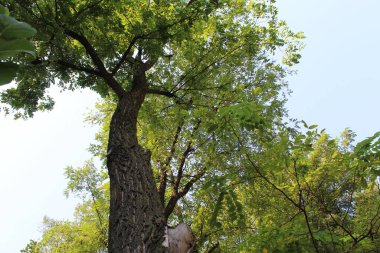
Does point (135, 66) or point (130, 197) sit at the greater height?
point (135, 66)

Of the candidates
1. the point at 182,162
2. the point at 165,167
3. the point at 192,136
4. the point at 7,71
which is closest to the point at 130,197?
the point at 7,71

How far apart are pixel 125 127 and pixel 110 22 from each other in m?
2.58

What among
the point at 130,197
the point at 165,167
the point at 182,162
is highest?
the point at 182,162

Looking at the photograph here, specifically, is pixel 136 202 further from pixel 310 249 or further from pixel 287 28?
pixel 287 28

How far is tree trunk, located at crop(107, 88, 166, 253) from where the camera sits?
3764 millimetres

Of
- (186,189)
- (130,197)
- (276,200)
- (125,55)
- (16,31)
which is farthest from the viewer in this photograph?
(186,189)

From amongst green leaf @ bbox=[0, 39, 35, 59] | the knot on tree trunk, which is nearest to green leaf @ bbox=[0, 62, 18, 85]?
green leaf @ bbox=[0, 39, 35, 59]

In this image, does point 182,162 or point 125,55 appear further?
point 182,162

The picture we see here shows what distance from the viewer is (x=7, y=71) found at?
27.0 inches

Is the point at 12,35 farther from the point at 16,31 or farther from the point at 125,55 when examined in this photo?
the point at 125,55

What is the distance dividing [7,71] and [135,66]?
7045 mm

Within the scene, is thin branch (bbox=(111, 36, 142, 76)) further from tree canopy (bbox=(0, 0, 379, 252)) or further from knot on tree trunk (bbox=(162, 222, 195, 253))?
knot on tree trunk (bbox=(162, 222, 195, 253))

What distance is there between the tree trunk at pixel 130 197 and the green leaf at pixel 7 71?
10.8 feet

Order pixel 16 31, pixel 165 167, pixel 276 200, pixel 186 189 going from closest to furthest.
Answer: pixel 16 31 < pixel 276 200 < pixel 165 167 < pixel 186 189
